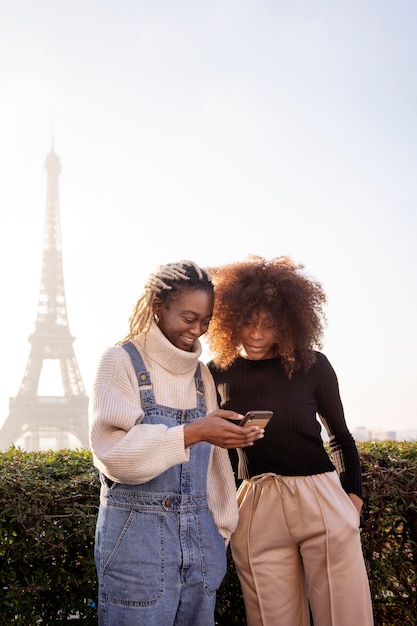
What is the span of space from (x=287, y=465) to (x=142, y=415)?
812mm

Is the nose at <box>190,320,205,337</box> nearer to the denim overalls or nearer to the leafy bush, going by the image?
the denim overalls

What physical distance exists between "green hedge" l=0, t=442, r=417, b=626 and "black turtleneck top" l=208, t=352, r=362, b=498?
3.12 feet

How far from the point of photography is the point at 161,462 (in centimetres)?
227

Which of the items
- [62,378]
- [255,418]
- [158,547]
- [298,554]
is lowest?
[298,554]

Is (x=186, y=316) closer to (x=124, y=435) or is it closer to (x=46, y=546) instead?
(x=124, y=435)

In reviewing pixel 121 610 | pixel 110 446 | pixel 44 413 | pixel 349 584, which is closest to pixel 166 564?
pixel 121 610

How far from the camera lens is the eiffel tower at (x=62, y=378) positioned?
35.5 m

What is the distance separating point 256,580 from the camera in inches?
112

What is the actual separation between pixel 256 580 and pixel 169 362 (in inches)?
40.7

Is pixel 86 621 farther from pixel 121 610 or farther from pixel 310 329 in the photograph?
pixel 310 329

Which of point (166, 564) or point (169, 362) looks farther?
point (169, 362)

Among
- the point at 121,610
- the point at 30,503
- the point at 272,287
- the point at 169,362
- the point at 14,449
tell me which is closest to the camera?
the point at 121,610

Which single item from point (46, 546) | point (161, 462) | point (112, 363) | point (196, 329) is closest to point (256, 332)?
point (196, 329)

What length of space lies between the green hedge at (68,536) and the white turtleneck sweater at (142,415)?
41.0 inches
